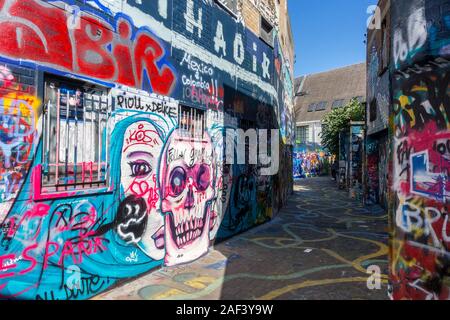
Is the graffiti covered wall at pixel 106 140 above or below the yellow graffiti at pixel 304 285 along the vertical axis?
above

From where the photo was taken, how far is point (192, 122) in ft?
20.9

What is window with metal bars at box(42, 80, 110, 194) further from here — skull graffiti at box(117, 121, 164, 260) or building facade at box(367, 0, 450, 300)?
building facade at box(367, 0, 450, 300)

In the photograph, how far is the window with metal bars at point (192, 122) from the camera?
6039 mm

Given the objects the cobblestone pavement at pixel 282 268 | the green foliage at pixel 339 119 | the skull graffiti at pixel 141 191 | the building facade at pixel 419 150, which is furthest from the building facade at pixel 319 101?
the building facade at pixel 419 150

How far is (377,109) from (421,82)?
9798 mm

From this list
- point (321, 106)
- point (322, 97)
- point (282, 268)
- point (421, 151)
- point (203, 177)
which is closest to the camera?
point (421, 151)

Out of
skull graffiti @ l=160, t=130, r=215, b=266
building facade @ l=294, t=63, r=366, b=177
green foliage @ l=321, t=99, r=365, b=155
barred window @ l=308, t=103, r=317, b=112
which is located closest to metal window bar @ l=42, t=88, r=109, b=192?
skull graffiti @ l=160, t=130, r=215, b=266

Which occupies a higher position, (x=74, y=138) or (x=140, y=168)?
(x=74, y=138)

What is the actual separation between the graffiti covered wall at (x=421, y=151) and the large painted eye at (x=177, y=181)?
3525 millimetres

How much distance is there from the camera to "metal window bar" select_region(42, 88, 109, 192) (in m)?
3.94

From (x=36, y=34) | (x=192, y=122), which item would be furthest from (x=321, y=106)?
(x=36, y=34)

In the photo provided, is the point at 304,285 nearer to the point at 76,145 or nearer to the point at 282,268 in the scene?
the point at 282,268

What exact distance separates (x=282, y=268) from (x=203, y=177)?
94.1 inches

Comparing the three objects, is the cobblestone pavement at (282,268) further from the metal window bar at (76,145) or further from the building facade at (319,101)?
the building facade at (319,101)
